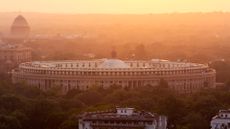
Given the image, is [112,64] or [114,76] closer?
[114,76]

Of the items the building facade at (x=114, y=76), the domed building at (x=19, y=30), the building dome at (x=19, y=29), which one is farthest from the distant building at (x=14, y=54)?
the building dome at (x=19, y=29)

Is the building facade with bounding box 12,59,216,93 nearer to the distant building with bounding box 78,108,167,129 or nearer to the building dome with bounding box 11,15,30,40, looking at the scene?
the distant building with bounding box 78,108,167,129

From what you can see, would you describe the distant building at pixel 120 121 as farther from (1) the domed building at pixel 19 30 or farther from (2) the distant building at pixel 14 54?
(1) the domed building at pixel 19 30

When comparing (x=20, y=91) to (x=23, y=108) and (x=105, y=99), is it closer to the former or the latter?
(x=105, y=99)

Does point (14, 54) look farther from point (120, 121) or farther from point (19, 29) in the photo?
point (120, 121)

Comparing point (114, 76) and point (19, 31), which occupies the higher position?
point (19, 31)

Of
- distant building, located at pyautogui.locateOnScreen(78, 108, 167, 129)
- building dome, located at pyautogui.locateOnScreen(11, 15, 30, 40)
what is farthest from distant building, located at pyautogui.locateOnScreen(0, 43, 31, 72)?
distant building, located at pyautogui.locateOnScreen(78, 108, 167, 129)

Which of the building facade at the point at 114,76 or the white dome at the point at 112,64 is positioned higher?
the white dome at the point at 112,64

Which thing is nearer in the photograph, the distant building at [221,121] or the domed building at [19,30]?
the distant building at [221,121]

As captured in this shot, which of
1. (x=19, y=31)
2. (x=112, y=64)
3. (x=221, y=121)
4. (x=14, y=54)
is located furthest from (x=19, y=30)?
(x=221, y=121)
